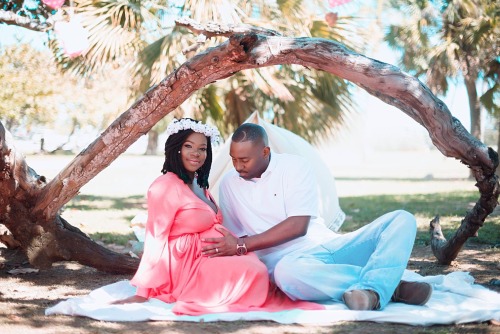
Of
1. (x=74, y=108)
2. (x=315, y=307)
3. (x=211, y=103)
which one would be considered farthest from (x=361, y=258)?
(x=74, y=108)

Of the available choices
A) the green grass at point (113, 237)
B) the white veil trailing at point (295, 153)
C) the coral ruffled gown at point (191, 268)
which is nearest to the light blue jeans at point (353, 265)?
the coral ruffled gown at point (191, 268)

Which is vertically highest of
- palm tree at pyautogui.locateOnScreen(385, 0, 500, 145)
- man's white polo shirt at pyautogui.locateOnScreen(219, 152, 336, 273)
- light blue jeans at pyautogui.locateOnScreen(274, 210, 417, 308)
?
palm tree at pyautogui.locateOnScreen(385, 0, 500, 145)

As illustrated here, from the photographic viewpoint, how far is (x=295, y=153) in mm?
8914

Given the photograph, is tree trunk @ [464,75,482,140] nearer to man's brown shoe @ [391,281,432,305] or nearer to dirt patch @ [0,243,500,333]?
dirt patch @ [0,243,500,333]

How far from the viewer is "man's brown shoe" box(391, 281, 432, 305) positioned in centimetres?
468

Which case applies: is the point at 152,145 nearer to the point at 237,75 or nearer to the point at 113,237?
the point at 237,75

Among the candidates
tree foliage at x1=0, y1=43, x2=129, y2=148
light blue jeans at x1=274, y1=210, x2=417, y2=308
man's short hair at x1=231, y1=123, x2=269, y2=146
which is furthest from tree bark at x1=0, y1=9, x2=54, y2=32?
tree foliage at x1=0, y1=43, x2=129, y2=148

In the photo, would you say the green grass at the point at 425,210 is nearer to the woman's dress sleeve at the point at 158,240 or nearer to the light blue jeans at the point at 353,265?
the light blue jeans at the point at 353,265

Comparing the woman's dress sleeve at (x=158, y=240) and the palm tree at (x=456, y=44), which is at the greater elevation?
the palm tree at (x=456, y=44)

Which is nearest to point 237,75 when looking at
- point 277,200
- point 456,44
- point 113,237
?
point 113,237

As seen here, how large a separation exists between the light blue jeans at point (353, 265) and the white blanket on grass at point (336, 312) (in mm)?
159

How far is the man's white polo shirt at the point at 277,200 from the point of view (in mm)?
5027

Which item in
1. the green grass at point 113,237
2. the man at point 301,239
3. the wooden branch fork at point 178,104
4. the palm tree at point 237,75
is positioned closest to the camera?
the man at point 301,239

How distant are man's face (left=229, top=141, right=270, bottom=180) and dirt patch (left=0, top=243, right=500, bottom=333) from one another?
50.1 inches
